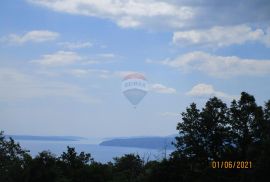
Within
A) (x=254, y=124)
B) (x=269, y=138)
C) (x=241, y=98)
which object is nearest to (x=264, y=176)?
(x=269, y=138)

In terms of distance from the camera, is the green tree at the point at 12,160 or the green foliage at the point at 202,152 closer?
the green foliage at the point at 202,152

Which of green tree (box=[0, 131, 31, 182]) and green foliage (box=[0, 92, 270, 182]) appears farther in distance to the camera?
green tree (box=[0, 131, 31, 182])

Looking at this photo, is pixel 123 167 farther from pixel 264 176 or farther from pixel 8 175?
pixel 264 176

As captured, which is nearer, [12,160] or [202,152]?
[202,152]
